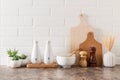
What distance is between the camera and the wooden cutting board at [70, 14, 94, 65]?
5.91 feet

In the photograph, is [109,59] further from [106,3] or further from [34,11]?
[34,11]

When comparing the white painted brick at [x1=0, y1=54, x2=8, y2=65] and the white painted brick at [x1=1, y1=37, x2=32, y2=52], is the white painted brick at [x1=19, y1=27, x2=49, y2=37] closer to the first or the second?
the white painted brick at [x1=1, y1=37, x2=32, y2=52]

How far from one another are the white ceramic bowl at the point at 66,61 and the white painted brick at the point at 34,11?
1.21 feet

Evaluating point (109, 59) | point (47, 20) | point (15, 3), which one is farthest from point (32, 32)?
point (109, 59)

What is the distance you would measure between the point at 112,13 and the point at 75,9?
29cm

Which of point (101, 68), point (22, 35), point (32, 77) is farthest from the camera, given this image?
point (22, 35)

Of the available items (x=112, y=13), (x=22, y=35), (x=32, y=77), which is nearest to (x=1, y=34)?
(x=22, y=35)

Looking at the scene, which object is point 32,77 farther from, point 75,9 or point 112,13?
point 112,13

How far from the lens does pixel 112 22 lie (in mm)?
1818

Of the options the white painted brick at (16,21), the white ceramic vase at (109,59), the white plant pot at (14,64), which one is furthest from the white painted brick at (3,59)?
the white ceramic vase at (109,59)

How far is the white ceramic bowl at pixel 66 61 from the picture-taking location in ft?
5.41

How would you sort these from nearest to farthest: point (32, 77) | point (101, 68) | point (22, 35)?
point (32, 77) → point (101, 68) → point (22, 35)

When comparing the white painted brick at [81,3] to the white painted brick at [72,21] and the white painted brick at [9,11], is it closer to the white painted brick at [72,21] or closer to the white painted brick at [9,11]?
the white painted brick at [72,21]

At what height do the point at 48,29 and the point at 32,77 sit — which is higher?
the point at 48,29
